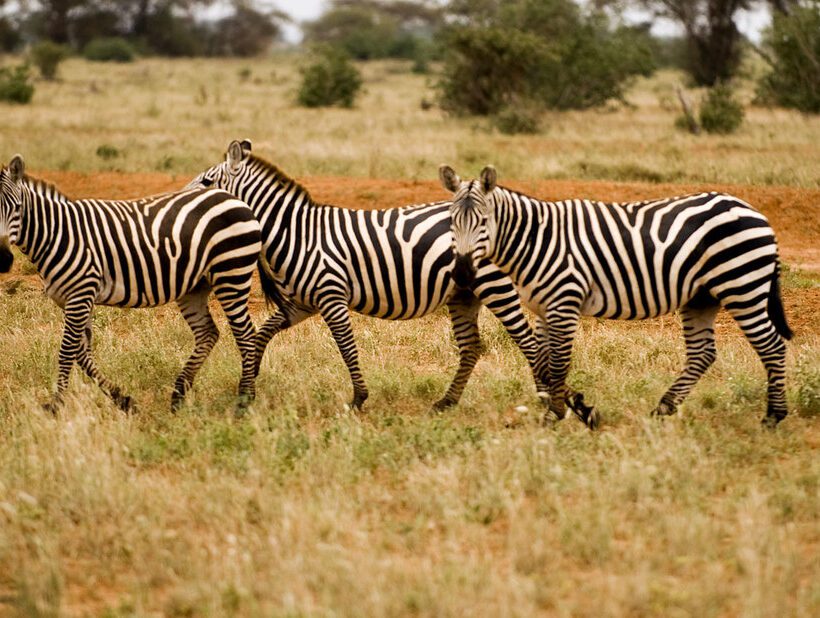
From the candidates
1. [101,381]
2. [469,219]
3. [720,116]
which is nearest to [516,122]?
[720,116]

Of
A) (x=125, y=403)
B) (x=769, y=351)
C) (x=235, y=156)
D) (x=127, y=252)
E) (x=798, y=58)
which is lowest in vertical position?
(x=125, y=403)

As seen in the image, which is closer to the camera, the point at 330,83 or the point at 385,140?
the point at 385,140

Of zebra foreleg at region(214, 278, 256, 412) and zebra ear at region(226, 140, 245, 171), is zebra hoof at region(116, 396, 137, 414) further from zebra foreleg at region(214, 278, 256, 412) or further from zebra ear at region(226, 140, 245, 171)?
zebra ear at region(226, 140, 245, 171)

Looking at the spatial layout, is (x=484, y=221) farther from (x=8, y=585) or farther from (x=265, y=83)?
(x=265, y=83)

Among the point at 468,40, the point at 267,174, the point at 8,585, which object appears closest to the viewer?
the point at 8,585

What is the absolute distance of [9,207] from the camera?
705cm

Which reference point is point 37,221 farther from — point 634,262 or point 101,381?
point 634,262

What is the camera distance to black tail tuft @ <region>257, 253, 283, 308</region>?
7.61 metres

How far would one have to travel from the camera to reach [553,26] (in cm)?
→ 2773

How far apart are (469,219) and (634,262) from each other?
3.76ft

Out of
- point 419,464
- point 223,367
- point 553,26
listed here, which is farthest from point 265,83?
point 419,464

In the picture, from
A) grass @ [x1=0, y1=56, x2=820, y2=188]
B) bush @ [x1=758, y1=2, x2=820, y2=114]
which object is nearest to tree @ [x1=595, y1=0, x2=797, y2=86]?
grass @ [x1=0, y1=56, x2=820, y2=188]

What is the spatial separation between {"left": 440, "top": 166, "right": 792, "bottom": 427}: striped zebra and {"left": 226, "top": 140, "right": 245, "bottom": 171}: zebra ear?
1.87 m

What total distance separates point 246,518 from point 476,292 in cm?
250
